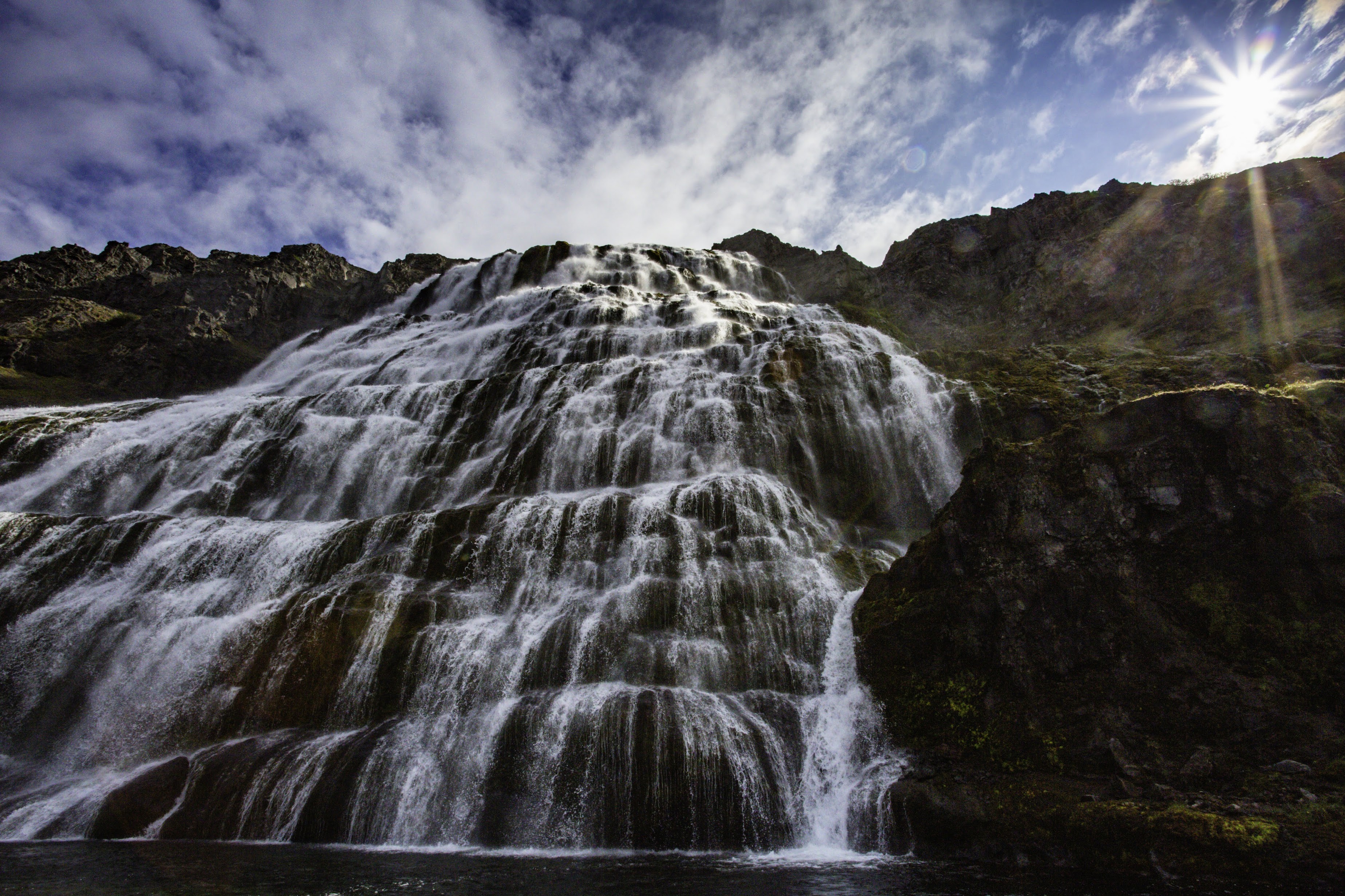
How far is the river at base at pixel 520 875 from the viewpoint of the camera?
8281 mm

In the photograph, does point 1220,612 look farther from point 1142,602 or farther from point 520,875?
point 520,875

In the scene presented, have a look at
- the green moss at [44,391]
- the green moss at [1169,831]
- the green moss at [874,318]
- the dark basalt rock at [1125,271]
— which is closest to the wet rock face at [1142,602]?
the green moss at [1169,831]

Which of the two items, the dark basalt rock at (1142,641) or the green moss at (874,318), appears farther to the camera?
the green moss at (874,318)

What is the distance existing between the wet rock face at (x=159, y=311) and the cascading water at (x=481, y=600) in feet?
39.2

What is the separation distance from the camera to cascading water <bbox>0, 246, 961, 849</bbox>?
11766mm

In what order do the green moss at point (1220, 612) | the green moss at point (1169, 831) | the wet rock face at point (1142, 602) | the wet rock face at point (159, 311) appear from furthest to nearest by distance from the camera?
the wet rock face at point (159, 311)
the green moss at point (1220, 612)
the wet rock face at point (1142, 602)
the green moss at point (1169, 831)

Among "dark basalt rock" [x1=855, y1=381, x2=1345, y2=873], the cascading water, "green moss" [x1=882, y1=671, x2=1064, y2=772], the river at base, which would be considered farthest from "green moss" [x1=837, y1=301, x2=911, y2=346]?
the river at base

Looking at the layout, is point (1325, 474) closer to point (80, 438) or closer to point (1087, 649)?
point (1087, 649)

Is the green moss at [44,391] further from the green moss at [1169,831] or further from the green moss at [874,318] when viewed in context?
the green moss at [1169,831]

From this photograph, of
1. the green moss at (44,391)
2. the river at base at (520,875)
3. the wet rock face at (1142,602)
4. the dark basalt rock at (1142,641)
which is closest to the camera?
the river at base at (520,875)

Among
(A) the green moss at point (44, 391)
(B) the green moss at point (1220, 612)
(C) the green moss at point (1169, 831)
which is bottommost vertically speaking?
(C) the green moss at point (1169, 831)

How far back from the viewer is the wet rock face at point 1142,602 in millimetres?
9586

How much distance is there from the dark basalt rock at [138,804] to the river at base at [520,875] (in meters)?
0.96

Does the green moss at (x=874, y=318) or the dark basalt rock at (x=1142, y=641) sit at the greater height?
the green moss at (x=874, y=318)
